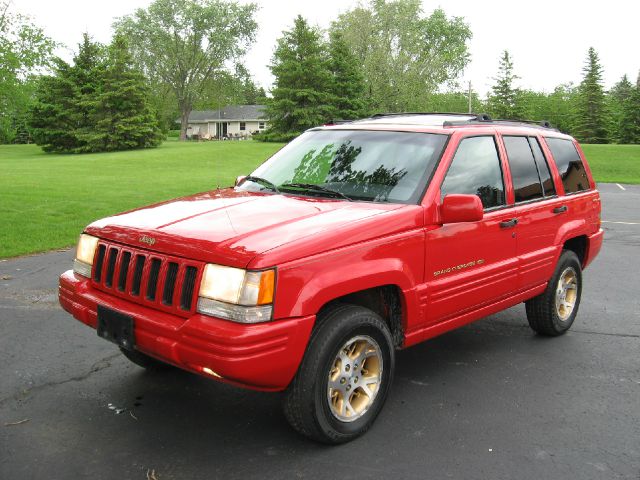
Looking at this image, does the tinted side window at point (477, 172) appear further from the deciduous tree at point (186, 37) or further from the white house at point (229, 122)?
the white house at point (229, 122)

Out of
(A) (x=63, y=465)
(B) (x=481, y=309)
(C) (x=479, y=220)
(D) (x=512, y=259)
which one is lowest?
(A) (x=63, y=465)

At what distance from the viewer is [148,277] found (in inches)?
141

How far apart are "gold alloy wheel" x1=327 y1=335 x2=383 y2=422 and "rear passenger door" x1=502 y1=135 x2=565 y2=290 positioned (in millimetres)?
1756

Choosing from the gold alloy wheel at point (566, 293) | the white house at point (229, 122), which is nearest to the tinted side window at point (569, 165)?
the gold alloy wheel at point (566, 293)

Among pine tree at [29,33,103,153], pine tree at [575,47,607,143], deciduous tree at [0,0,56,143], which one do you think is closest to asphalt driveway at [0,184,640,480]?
deciduous tree at [0,0,56,143]

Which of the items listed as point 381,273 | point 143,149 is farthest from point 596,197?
point 143,149

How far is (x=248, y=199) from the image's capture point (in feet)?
14.4

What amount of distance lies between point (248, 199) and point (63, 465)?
1987 mm

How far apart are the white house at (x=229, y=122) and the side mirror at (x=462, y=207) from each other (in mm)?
98215

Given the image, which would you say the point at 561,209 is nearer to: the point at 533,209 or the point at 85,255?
the point at 533,209

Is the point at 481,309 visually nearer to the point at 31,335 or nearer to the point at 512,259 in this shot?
the point at 512,259

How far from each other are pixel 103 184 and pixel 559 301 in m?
19.9

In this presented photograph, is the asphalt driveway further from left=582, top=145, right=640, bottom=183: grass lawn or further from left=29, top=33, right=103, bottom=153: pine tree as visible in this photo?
left=29, top=33, right=103, bottom=153: pine tree

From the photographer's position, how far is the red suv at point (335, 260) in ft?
10.8
